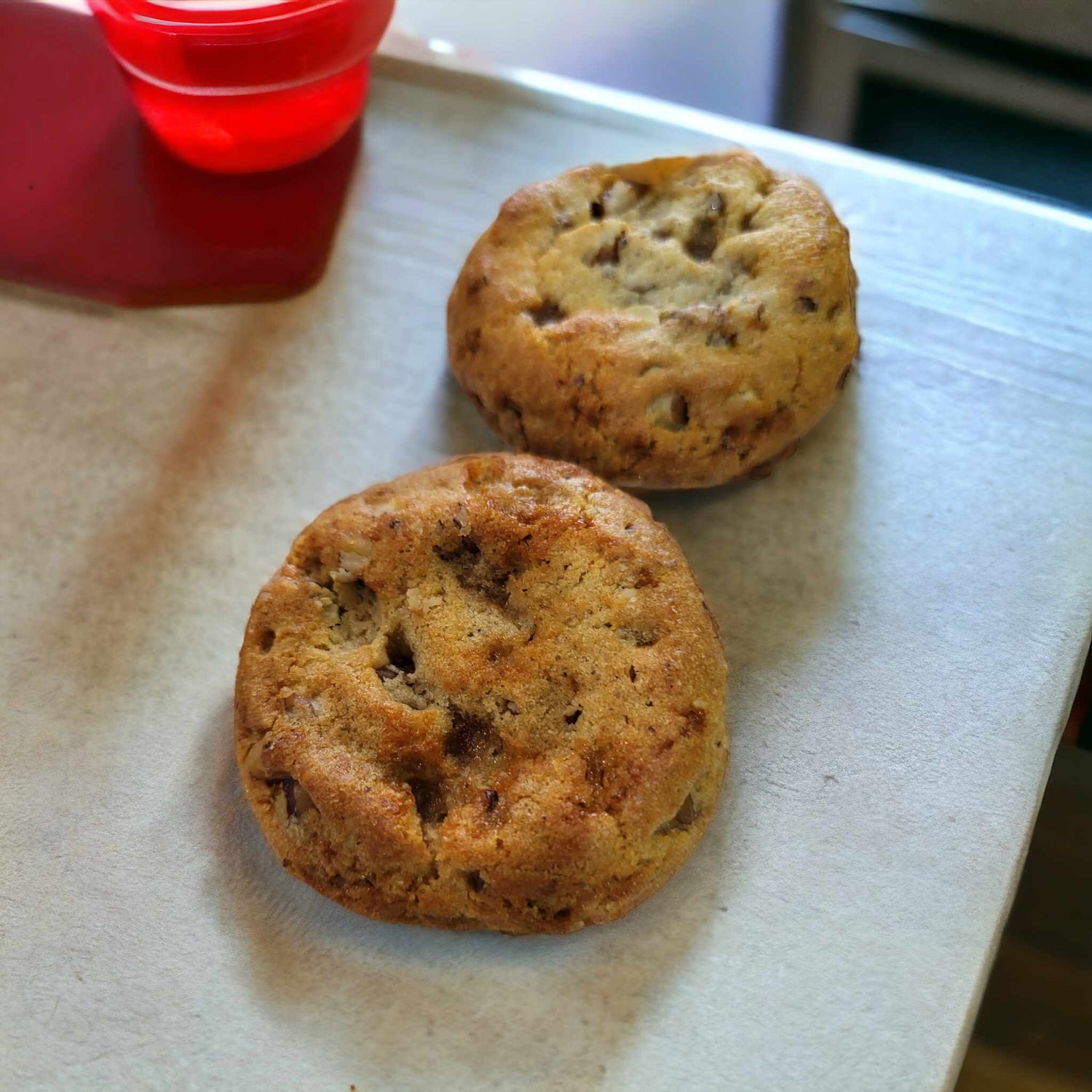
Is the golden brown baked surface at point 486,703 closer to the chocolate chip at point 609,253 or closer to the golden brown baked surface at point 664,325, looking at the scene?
the golden brown baked surface at point 664,325

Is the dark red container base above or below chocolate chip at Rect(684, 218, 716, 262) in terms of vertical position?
below

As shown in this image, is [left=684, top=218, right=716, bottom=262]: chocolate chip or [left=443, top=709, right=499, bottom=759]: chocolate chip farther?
[left=684, top=218, right=716, bottom=262]: chocolate chip

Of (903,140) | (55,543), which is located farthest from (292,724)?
(903,140)

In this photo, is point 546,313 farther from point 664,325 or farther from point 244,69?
point 244,69

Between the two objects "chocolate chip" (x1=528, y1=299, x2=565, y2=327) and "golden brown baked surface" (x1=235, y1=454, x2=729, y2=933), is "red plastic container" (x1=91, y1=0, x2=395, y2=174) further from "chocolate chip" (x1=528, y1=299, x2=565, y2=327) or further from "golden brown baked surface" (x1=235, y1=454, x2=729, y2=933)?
"golden brown baked surface" (x1=235, y1=454, x2=729, y2=933)


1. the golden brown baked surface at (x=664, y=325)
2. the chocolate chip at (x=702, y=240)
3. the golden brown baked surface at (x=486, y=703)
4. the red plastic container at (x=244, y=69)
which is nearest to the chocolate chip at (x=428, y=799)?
the golden brown baked surface at (x=486, y=703)

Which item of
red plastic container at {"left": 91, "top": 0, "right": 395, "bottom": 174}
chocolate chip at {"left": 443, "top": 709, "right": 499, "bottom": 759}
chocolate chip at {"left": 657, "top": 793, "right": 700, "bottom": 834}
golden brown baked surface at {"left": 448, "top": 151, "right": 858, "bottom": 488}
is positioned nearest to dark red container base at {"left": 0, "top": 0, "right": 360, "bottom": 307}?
red plastic container at {"left": 91, "top": 0, "right": 395, "bottom": 174}

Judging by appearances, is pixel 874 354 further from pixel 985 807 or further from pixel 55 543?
pixel 55 543

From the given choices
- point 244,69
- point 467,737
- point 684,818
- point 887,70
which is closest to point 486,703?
point 467,737
